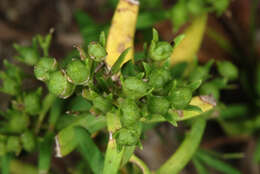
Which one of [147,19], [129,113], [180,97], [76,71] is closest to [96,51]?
[76,71]

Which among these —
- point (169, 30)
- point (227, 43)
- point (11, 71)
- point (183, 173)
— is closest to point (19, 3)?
point (169, 30)

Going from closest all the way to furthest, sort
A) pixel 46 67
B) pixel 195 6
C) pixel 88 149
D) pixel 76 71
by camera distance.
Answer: pixel 76 71
pixel 46 67
pixel 88 149
pixel 195 6

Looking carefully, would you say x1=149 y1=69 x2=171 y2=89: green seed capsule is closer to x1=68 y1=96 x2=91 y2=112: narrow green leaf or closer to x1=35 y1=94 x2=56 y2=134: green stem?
x1=68 y1=96 x2=91 y2=112: narrow green leaf

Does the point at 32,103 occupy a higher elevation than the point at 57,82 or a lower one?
lower

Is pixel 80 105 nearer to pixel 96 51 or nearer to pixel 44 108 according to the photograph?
pixel 44 108

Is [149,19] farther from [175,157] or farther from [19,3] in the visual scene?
[19,3]

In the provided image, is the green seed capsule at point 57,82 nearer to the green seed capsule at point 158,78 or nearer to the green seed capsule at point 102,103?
the green seed capsule at point 102,103
